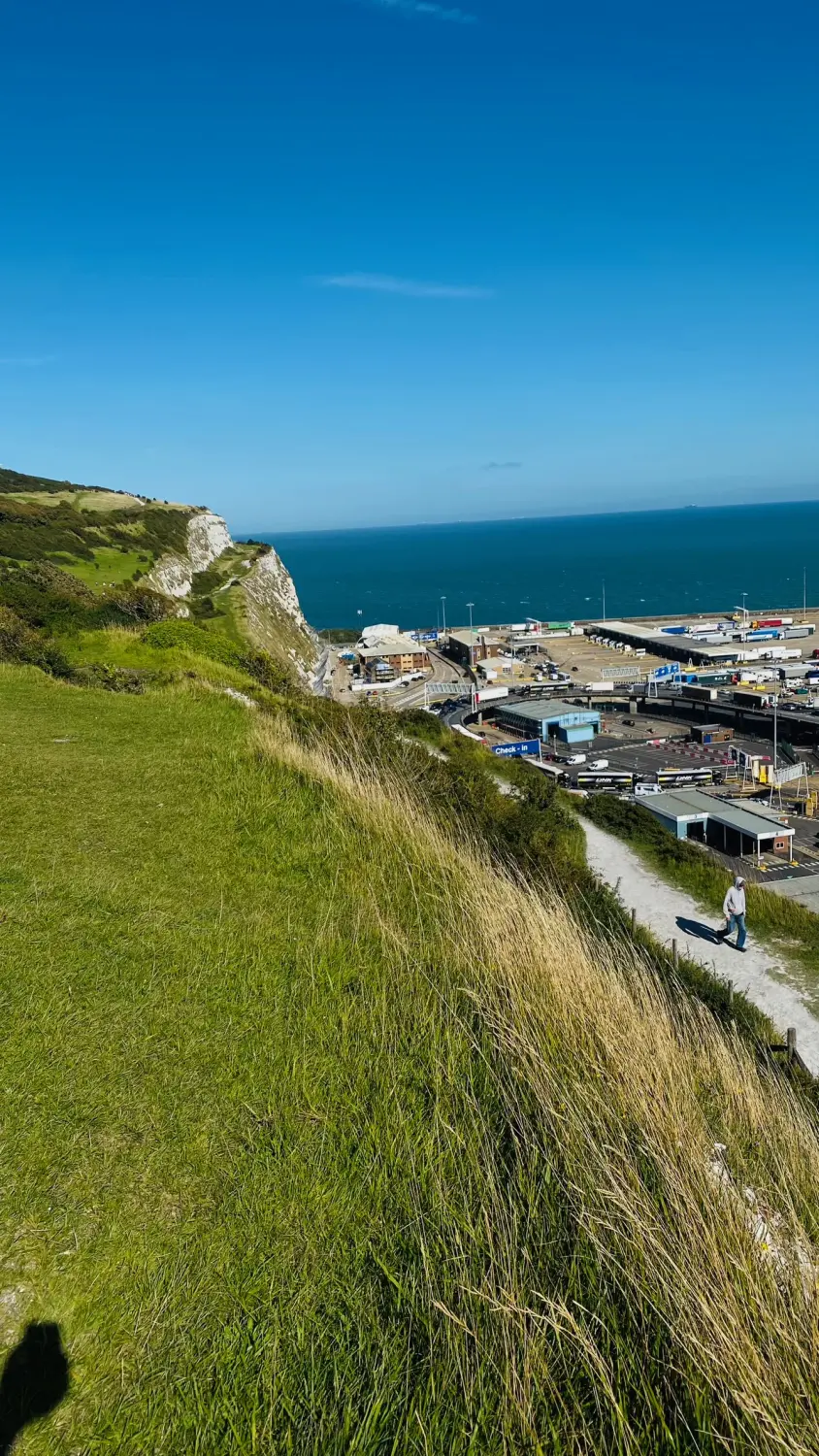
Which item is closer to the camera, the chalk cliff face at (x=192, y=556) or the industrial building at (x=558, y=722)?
the chalk cliff face at (x=192, y=556)

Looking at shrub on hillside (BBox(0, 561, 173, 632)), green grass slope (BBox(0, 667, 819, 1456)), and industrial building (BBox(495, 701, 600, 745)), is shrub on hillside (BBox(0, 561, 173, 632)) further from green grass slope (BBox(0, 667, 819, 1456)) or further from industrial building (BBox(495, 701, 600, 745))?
industrial building (BBox(495, 701, 600, 745))

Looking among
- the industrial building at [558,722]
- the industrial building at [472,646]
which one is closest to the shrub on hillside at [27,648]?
the industrial building at [558,722]

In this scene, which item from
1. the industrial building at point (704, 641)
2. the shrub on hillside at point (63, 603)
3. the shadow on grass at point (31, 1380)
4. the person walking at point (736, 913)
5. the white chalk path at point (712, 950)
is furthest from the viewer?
the industrial building at point (704, 641)

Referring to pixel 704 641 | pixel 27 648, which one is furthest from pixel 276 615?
pixel 704 641

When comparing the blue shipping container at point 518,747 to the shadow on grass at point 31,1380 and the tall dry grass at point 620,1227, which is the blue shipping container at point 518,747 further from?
the shadow on grass at point 31,1380

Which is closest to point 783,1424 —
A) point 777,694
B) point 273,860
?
point 273,860

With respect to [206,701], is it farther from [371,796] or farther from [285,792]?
[371,796]
